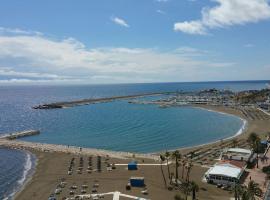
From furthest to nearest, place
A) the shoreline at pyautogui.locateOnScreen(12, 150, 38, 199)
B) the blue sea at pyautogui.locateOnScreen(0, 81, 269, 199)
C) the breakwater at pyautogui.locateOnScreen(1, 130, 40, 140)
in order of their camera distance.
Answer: the breakwater at pyautogui.locateOnScreen(1, 130, 40, 140), the blue sea at pyautogui.locateOnScreen(0, 81, 269, 199), the shoreline at pyautogui.locateOnScreen(12, 150, 38, 199)

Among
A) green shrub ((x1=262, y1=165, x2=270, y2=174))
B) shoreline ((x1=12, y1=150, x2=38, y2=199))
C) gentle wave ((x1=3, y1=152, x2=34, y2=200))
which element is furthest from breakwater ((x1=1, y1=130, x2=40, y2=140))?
green shrub ((x1=262, y1=165, x2=270, y2=174))

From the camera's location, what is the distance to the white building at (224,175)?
2216 inches

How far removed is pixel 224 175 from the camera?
56531 millimetres

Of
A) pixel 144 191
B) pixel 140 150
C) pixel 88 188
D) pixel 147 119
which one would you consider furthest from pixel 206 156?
pixel 147 119

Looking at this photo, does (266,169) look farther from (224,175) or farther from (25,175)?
(25,175)

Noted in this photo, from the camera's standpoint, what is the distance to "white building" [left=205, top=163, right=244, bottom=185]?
185 ft

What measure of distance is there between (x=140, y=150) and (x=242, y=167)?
3107cm

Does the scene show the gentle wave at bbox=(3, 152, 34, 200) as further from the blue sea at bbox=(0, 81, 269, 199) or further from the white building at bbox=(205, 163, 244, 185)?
the white building at bbox=(205, 163, 244, 185)

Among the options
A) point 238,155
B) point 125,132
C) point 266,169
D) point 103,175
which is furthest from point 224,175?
point 125,132

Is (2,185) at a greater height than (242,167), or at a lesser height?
lesser

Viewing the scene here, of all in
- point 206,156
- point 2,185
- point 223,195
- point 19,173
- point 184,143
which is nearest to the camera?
point 223,195

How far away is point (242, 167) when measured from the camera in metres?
61.3

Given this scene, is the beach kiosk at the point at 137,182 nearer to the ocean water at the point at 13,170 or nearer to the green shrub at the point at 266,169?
the ocean water at the point at 13,170

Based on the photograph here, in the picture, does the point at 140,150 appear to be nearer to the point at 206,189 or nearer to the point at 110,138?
the point at 110,138
